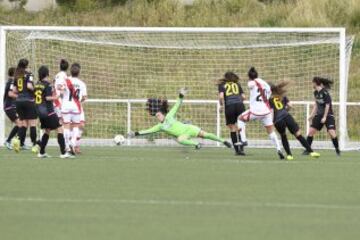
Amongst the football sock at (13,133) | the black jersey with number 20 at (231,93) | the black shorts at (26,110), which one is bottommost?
the football sock at (13,133)

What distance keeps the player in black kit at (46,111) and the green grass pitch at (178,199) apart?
1.43ft

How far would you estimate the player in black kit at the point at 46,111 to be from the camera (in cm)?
1800

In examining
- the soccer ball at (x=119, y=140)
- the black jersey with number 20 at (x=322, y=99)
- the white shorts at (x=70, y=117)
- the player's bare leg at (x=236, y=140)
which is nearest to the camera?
the white shorts at (x=70, y=117)

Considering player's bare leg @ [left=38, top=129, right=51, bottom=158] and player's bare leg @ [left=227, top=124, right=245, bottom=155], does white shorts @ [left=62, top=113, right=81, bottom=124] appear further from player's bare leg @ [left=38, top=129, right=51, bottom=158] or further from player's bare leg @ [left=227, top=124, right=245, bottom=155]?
player's bare leg @ [left=227, top=124, right=245, bottom=155]

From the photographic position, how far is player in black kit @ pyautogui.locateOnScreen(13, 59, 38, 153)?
65.7 feet

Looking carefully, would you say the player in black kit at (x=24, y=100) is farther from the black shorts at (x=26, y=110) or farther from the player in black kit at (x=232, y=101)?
the player in black kit at (x=232, y=101)

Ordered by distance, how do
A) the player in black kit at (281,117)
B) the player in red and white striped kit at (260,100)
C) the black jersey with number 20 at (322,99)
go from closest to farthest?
the player in black kit at (281,117), the player in red and white striped kit at (260,100), the black jersey with number 20 at (322,99)

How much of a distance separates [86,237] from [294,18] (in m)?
27.5

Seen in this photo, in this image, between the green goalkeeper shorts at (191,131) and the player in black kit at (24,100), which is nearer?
the player in black kit at (24,100)

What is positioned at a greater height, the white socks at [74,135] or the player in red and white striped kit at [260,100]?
the player in red and white striped kit at [260,100]

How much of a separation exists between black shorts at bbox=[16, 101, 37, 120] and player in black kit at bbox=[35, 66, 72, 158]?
69.6 inches

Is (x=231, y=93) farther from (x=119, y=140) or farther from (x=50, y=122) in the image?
(x=119, y=140)

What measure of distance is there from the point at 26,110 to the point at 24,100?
24cm

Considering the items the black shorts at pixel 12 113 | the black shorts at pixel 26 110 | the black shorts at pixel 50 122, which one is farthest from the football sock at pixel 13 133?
the black shorts at pixel 50 122
